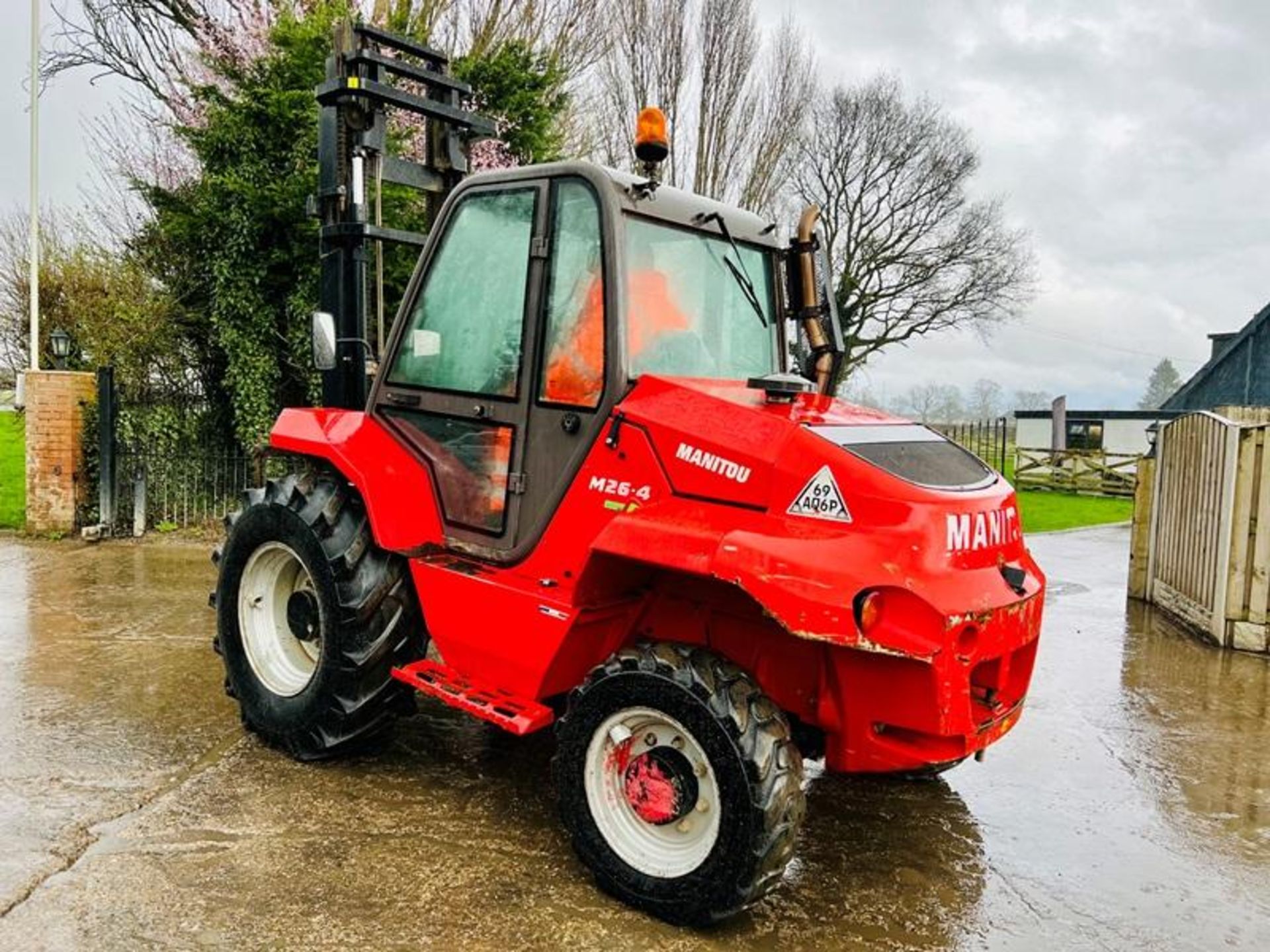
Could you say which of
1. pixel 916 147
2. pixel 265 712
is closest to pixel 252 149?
pixel 265 712

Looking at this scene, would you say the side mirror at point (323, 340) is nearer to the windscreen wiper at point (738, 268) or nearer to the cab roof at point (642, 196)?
the cab roof at point (642, 196)

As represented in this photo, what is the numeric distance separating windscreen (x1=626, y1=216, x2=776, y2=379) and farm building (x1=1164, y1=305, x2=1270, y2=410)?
2033cm

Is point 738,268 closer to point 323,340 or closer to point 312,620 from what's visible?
point 323,340

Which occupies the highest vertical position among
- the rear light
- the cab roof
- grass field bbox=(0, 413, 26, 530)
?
the cab roof

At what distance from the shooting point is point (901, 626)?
2.71 meters

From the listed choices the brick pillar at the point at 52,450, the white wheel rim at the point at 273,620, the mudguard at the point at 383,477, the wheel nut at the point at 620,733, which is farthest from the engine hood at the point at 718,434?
the brick pillar at the point at 52,450

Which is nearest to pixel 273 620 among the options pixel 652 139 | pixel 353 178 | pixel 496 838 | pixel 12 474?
pixel 496 838

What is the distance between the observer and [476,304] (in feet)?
12.4

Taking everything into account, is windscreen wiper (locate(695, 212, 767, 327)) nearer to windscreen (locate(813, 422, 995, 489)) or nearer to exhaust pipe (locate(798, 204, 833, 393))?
exhaust pipe (locate(798, 204, 833, 393))

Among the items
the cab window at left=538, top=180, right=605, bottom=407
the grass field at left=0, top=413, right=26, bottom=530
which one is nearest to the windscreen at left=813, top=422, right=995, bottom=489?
the cab window at left=538, top=180, right=605, bottom=407

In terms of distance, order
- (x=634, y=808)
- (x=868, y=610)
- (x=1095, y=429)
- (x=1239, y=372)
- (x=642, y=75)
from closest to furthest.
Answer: (x=868, y=610), (x=634, y=808), (x=642, y=75), (x=1239, y=372), (x=1095, y=429)

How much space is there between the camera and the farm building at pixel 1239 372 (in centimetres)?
2198

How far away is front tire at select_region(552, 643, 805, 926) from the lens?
2.78 meters

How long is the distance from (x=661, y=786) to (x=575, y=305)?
5.46 feet
